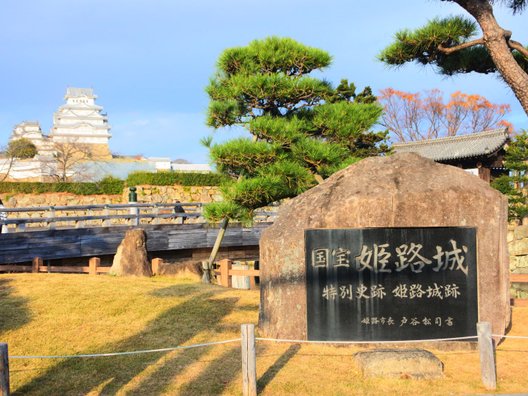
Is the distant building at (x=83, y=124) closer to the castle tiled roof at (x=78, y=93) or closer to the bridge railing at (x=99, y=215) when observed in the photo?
the castle tiled roof at (x=78, y=93)

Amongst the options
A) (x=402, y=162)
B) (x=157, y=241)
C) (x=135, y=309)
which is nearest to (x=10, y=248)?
(x=157, y=241)

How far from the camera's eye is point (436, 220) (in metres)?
7.88

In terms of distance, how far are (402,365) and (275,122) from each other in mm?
7664

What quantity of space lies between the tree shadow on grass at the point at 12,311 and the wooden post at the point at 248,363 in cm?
429

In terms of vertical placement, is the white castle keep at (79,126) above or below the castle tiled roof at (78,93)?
below

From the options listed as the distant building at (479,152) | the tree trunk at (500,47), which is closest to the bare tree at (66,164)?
the distant building at (479,152)

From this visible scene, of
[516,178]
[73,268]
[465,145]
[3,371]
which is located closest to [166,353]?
[3,371]

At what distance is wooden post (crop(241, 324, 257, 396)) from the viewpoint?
6125mm

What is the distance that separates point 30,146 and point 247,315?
41915 mm

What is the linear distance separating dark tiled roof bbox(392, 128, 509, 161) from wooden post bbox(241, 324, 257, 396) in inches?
916

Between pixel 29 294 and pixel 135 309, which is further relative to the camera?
pixel 29 294

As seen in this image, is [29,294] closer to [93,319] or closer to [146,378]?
[93,319]

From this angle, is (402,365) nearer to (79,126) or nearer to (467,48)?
(467,48)

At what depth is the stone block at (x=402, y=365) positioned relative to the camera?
21.9 feet
